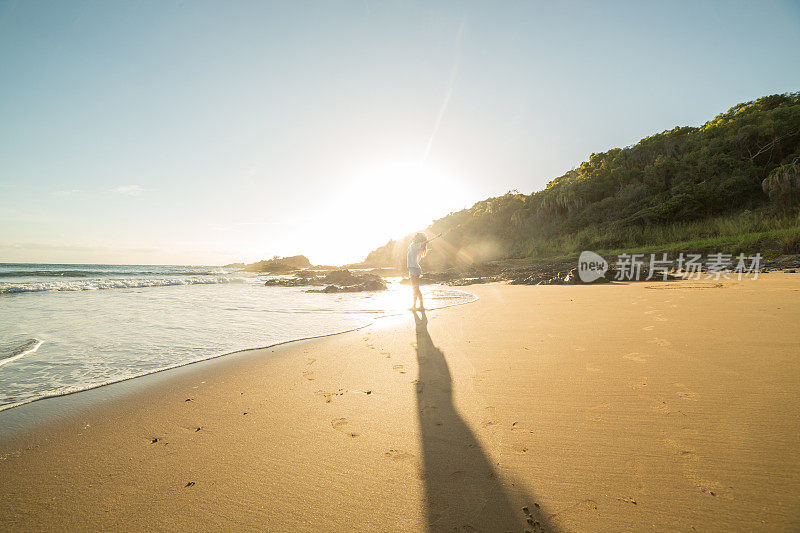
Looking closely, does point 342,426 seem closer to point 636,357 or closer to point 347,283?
point 636,357

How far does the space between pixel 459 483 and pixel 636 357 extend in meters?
2.83

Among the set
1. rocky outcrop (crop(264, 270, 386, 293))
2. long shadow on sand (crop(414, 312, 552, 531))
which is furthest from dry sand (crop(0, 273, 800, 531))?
rocky outcrop (crop(264, 270, 386, 293))

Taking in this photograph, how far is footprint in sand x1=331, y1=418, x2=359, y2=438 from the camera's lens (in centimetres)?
217

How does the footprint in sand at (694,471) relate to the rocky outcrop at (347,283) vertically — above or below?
below

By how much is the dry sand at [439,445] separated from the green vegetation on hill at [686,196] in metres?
16.9

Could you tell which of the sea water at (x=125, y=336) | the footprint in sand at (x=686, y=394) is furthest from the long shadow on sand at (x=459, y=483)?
the sea water at (x=125, y=336)

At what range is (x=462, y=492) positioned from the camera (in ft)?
5.06

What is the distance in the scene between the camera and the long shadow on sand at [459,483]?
4.46 ft

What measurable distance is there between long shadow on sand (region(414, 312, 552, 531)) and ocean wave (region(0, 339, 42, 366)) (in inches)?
210

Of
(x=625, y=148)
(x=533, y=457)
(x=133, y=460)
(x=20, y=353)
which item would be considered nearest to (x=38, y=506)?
(x=133, y=460)

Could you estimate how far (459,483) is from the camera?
1606 millimetres
